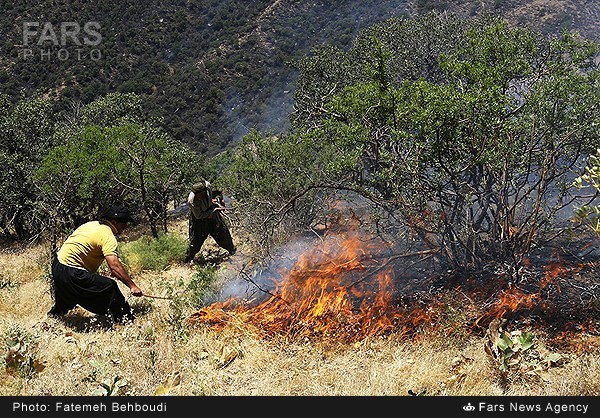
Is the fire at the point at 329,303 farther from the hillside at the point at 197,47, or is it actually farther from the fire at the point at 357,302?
the hillside at the point at 197,47

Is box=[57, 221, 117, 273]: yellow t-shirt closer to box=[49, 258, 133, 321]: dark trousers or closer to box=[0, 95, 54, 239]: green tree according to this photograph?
box=[49, 258, 133, 321]: dark trousers

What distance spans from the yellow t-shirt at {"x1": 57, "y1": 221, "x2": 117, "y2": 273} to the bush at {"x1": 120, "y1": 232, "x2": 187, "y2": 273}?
86.6 inches

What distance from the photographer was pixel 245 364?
15.4 feet

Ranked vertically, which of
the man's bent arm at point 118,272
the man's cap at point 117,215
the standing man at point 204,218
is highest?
the man's cap at point 117,215

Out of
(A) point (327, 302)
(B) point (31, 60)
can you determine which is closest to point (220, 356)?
(A) point (327, 302)

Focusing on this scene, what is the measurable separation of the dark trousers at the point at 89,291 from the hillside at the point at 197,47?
24506 mm

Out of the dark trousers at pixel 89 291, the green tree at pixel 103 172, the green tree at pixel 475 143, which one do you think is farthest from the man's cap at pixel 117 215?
the green tree at pixel 103 172

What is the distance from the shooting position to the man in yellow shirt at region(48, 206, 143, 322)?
212 inches

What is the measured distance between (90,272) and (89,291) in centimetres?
23

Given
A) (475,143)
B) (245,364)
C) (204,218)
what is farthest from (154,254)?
(475,143)

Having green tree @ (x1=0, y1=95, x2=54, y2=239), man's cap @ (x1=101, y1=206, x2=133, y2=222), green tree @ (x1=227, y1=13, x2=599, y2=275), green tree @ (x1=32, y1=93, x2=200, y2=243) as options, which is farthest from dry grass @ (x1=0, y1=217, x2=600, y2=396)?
green tree @ (x1=0, y1=95, x2=54, y2=239)

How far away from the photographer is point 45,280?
7.31m

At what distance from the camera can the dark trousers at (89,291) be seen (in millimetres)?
5402

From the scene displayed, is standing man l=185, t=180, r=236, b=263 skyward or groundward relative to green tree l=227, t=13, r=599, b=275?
groundward
